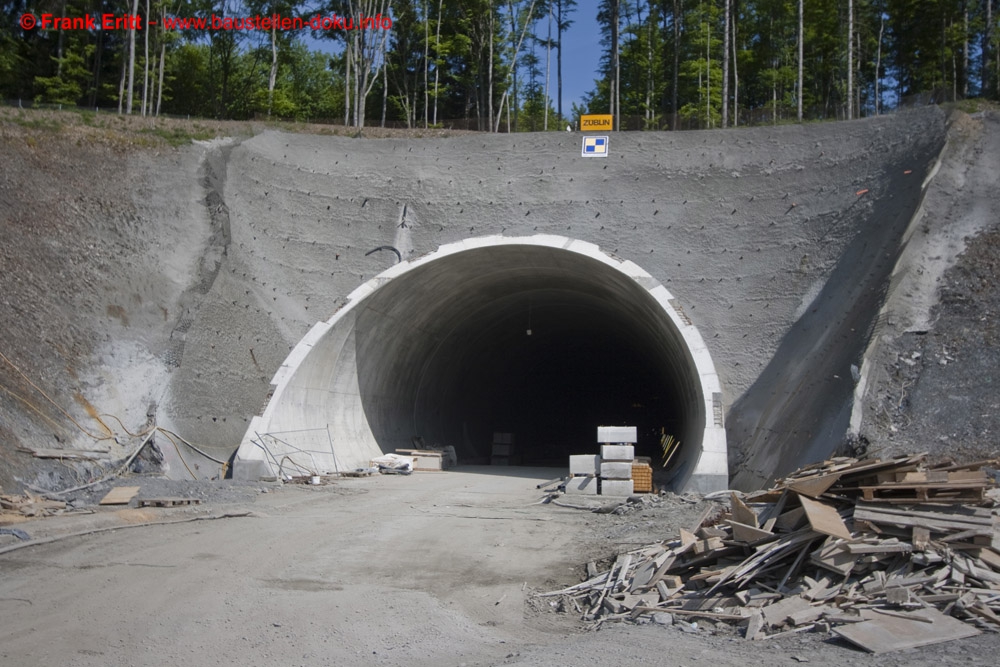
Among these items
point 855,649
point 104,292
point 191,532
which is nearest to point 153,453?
point 104,292

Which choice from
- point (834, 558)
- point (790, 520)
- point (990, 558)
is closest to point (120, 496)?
point (790, 520)

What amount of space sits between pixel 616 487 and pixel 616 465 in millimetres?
370

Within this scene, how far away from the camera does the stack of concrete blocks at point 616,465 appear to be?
47.2ft

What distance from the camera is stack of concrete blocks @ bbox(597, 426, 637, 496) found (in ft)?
47.2

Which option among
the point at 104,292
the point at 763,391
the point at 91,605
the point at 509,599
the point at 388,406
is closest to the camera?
the point at 91,605

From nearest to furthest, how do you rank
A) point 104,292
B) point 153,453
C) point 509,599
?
point 509,599 → point 153,453 → point 104,292

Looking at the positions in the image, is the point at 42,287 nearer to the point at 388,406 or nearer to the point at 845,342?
the point at 388,406

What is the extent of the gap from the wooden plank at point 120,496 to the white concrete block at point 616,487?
736 cm

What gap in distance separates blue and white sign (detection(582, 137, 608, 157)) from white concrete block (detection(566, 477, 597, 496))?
350 inches

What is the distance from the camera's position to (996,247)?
13547 mm

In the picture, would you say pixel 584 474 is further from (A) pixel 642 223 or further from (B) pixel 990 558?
(B) pixel 990 558

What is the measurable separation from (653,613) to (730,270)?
12385mm

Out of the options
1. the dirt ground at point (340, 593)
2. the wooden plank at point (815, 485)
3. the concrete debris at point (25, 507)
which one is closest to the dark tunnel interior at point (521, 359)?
the dirt ground at point (340, 593)

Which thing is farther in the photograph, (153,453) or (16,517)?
(153,453)
